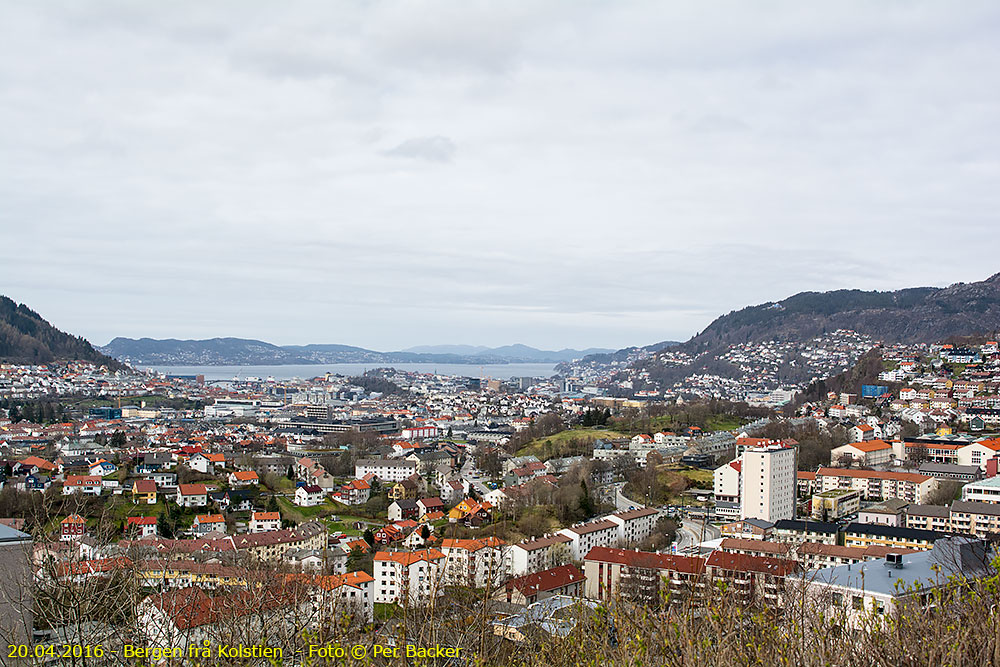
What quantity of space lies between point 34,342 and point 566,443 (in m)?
39.7

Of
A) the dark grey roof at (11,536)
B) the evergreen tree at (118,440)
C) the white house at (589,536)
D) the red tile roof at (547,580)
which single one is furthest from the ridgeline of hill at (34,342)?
the dark grey roof at (11,536)

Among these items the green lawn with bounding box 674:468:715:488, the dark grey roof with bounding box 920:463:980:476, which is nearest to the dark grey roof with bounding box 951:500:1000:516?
the dark grey roof with bounding box 920:463:980:476

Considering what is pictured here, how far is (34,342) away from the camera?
160ft

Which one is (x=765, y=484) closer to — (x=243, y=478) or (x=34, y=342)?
(x=243, y=478)

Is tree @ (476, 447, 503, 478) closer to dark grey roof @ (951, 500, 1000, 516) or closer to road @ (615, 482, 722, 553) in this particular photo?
road @ (615, 482, 722, 553)

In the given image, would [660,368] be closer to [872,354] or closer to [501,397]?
[501,397]

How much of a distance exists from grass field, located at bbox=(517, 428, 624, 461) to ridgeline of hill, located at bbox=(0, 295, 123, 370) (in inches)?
1401

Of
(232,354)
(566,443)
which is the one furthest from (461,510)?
(232,354)

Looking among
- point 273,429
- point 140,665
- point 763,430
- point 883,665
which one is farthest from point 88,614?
point 273,429

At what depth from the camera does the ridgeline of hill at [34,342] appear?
46938 millimetres

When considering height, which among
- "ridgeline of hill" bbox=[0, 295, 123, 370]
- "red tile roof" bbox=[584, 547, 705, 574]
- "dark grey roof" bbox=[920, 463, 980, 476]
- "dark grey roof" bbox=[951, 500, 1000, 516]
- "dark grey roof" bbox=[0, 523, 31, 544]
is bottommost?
"red tile roof" bbox=[584, 547, 705, 574]

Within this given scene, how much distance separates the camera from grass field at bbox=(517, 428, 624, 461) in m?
21.8

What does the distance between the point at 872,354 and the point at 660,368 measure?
101 ft

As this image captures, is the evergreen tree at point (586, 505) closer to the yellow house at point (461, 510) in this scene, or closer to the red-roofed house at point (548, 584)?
the yellow house at point (461, 510)
